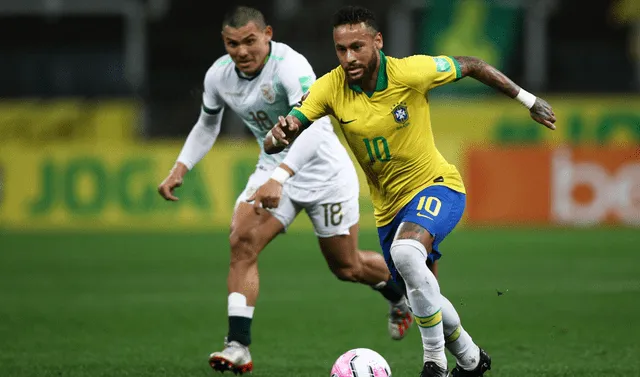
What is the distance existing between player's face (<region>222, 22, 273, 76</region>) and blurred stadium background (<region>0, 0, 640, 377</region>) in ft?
6.80

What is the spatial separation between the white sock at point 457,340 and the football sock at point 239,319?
146 centimetres

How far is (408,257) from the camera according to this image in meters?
6.36

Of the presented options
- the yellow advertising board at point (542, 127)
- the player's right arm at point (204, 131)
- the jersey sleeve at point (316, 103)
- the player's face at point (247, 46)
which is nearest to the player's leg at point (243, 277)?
the player's right arm at point (204, 131)

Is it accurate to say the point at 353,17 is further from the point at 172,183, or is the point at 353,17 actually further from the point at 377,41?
the point at 172,183

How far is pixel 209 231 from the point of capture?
64.0 feet

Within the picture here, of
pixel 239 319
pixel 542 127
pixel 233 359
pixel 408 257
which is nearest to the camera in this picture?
pixel 408 257

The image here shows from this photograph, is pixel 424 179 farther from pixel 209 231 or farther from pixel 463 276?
pixel 209 231

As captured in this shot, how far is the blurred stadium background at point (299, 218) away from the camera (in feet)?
→ 29.5

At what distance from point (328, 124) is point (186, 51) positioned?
19912mm

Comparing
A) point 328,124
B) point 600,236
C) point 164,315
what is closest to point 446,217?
point 328,124

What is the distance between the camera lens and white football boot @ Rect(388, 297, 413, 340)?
8.92 metres

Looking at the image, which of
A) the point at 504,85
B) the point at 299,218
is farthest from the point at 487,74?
the point at 299,218

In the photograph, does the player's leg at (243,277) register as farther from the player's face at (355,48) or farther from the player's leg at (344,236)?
the player's face at (355,48)

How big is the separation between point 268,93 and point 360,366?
2253 mm
